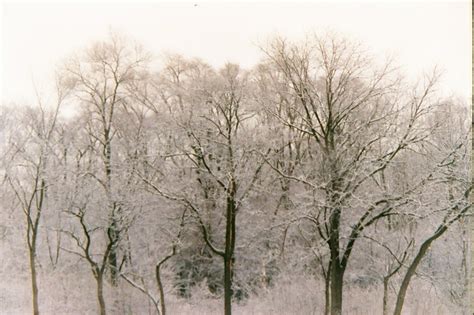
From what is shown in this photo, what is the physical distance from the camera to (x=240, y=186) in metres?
18.6

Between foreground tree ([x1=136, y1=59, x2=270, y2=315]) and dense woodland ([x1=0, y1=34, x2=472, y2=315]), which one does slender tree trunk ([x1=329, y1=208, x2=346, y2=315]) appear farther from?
foreground tree ([x1=136, y1=59, x2=270, y2=315])

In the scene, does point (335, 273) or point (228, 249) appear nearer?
point (335, 273)

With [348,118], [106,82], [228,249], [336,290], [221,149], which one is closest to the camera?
[336,290]

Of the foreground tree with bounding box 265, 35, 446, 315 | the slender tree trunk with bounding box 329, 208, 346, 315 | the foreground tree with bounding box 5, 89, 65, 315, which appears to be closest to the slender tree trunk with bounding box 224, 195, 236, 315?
the foreground tree with bounding box 265, 35, 446, 315

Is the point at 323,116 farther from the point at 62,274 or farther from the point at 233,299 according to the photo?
the point at 62,274

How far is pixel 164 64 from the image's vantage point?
970 inches

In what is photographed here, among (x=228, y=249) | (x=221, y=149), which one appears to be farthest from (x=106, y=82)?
(x=228, y=249)

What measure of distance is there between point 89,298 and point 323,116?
1435 centimetres

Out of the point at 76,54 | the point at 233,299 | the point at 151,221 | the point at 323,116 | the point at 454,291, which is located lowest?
the point at 233,299

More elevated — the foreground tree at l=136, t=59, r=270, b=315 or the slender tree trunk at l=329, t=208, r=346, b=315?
the foreground tree at l=136, t=59, r=270, b=315

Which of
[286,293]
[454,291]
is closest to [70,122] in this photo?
[286,293]

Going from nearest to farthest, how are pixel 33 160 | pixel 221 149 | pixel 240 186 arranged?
pixel 221 149, pixel 240 186, pixel 33 160

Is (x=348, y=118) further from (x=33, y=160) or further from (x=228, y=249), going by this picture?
(x=33, y=160)

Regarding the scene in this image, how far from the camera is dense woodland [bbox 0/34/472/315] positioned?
50.9ft
